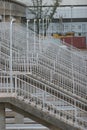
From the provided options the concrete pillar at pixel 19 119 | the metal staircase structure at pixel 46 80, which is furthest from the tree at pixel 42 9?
the concrete pillar at pixel 19 119

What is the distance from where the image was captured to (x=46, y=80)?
77.4 feet

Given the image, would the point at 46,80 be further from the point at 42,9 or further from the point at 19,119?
the point at 42,9

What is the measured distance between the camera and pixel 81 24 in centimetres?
6544

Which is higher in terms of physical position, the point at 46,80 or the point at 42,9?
the point at 42,9

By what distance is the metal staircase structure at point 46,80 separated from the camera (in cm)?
1873

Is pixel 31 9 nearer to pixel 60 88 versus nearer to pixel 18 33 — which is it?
pixel 18 33

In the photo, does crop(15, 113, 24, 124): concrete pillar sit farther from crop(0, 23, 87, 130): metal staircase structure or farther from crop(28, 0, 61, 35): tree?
crop(28, 0, 61, 35): tree

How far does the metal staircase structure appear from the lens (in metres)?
18.7

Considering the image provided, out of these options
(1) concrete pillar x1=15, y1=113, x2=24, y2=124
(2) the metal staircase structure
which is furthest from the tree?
(1) concrete pillar x1=15, y1=113, x2=24, y2=124

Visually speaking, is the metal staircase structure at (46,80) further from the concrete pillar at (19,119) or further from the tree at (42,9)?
the tree at (42,9)

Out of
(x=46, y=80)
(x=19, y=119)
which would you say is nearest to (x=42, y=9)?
(x=19, y=119)

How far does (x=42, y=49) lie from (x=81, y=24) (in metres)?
36.8

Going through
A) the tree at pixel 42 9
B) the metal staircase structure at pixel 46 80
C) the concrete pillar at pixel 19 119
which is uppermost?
the tree at pixel 42 9

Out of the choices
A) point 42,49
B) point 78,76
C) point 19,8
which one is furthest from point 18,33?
point 19,8
